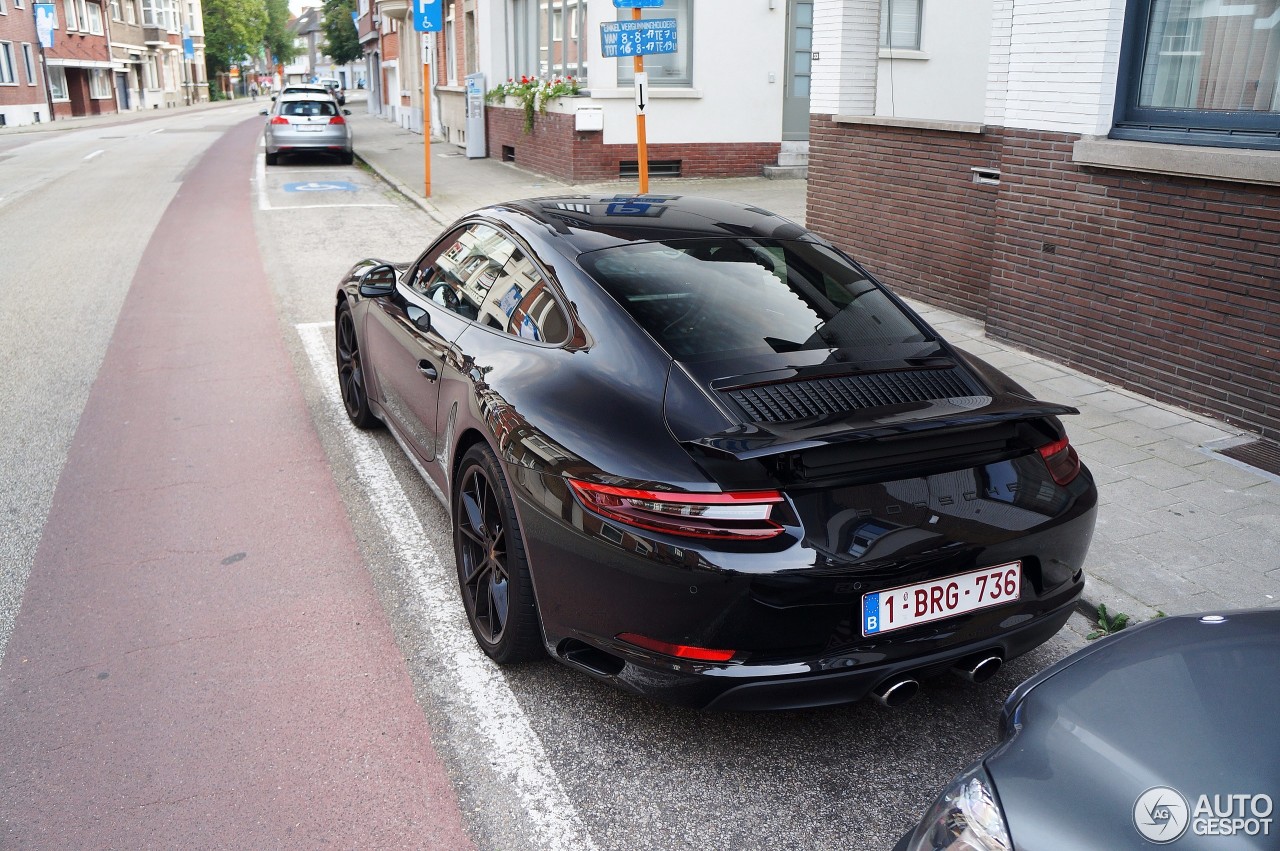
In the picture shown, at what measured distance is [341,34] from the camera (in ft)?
177

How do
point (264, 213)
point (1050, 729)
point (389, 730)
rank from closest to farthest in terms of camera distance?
point (1050, 729) → point (389, 730) → point (264, 213)

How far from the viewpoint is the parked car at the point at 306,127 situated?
23.2 metres

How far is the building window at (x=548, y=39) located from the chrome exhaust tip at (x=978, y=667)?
16609mm

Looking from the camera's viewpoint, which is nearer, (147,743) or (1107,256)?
(147,743)

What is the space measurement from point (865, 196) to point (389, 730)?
777 centimetres

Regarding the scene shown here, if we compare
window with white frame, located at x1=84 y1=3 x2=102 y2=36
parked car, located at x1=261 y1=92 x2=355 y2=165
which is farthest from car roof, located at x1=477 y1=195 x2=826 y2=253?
window with white frame, located at x1=84 y1=3 x2=102 y2=36

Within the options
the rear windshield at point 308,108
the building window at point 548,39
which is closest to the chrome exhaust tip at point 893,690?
the building window at point 548,39

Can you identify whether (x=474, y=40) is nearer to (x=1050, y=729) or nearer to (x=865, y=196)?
(x=865, y=196)

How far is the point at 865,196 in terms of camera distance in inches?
396

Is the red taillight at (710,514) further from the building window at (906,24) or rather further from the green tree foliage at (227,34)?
the green tree foliage at (227,34)

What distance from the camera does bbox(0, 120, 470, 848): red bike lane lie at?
309cm

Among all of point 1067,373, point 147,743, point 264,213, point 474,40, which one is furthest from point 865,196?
point 474,40

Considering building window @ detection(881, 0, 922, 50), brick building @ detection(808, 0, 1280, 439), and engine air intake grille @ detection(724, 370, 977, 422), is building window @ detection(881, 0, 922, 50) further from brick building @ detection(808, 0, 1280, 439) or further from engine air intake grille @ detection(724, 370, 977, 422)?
engine air intake grille @ detection(724, 370, 977, 422)

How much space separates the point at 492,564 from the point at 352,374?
295 centimetres
